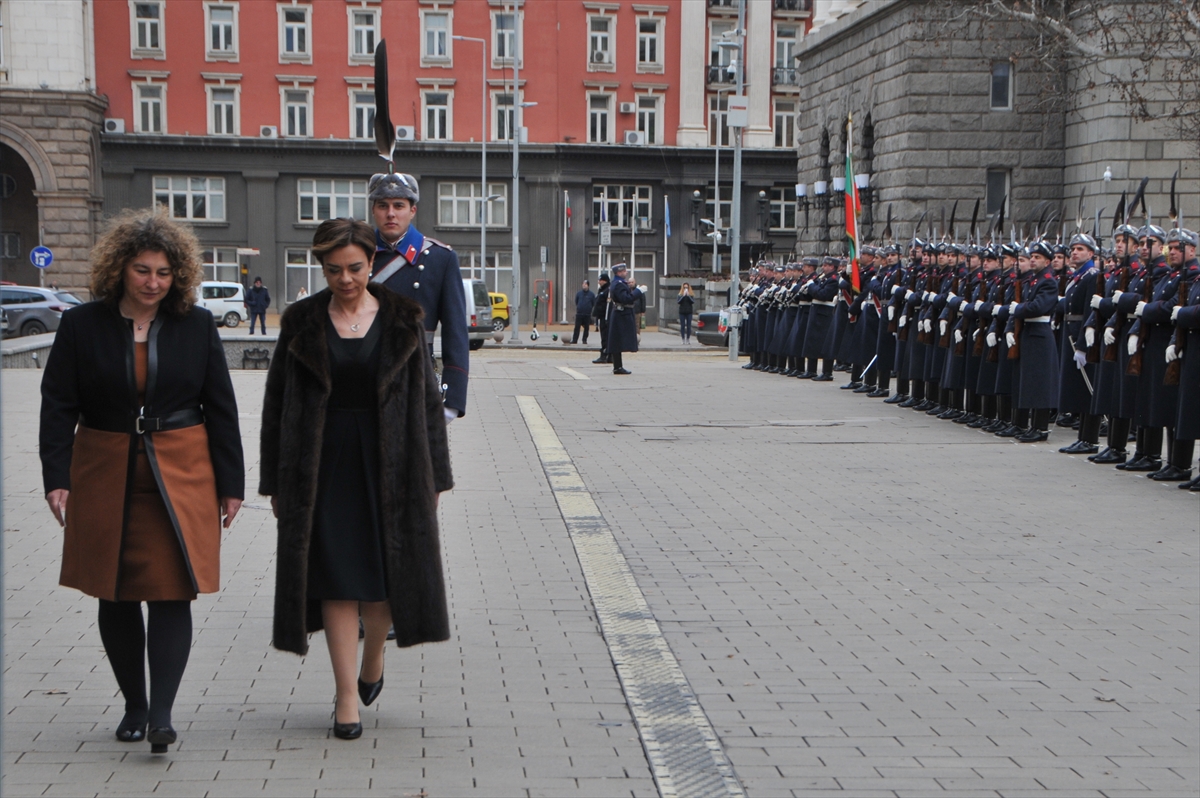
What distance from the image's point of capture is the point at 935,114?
1224 inches

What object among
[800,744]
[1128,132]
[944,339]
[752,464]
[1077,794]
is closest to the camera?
[1077,794]

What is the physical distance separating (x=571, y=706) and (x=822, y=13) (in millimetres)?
36446

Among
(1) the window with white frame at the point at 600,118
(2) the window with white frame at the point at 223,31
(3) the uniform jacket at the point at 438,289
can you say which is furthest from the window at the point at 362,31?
(3) the uniform jacket at the point at 438,289

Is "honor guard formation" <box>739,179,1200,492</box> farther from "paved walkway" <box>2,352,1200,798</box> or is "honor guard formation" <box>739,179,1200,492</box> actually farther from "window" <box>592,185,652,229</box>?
"window" <box>592,185,652,229</box>

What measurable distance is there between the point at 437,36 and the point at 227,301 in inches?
543

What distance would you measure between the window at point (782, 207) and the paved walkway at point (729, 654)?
47848mm

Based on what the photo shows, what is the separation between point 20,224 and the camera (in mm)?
54031

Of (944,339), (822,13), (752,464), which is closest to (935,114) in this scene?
(822,13)

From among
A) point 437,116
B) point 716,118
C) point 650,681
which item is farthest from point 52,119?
point 650,681

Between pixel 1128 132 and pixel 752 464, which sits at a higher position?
pixel 1128 132

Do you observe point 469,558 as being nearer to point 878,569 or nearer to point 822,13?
point 878,569

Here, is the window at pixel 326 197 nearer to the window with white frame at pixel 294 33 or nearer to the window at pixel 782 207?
the window with white frame at pixel 294 33

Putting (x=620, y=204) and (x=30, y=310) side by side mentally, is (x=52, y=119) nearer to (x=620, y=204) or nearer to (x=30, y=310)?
(x=30, y=310)

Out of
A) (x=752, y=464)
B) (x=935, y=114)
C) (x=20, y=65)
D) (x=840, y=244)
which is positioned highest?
(x=20, y=65)
